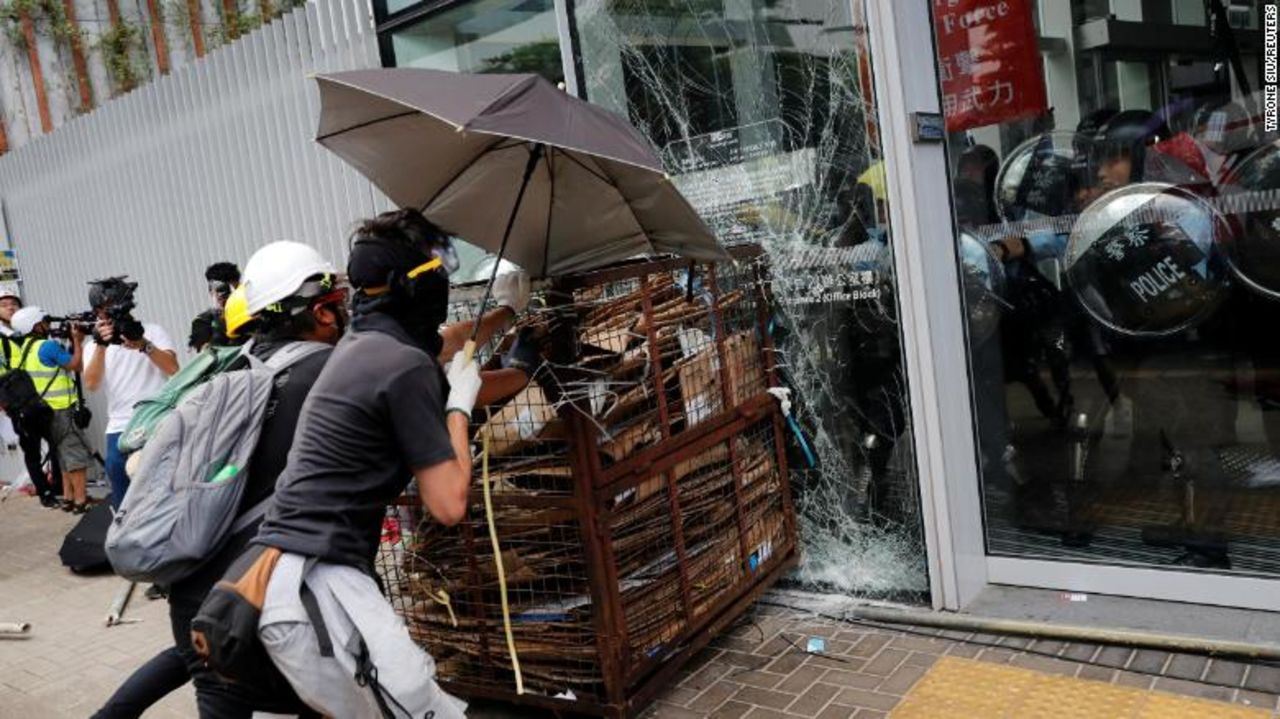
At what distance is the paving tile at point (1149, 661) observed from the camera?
360cm

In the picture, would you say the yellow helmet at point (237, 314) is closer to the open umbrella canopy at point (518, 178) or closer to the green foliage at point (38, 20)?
the open umbrella canopy at point (518, 178)

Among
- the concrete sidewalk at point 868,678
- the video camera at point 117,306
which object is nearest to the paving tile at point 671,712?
the concrete sidewalk at point 868,678

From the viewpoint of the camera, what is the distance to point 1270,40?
389 centimetres

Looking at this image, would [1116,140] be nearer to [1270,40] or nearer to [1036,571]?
[1270,40]

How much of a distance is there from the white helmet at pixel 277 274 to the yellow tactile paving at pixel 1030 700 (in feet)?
8.50

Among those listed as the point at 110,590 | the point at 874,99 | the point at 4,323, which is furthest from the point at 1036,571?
the point at 4,323

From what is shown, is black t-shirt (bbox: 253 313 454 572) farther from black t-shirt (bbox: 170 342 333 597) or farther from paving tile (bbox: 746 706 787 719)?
paving tile (bbox: 746 706 787 719)

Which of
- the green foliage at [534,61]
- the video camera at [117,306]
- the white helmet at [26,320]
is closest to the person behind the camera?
the green foliage at [534,61]

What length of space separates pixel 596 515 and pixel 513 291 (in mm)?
845

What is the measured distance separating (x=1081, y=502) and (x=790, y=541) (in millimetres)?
1411

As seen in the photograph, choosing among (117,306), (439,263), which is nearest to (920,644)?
(439,263)

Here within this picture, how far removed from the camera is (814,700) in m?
3.71

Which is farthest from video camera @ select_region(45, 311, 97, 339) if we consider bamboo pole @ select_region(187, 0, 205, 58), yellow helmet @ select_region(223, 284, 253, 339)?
bamboo pole @ select_region(187, 0, 205, 58)

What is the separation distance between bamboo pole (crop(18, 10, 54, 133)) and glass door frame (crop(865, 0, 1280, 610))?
13.6 m
